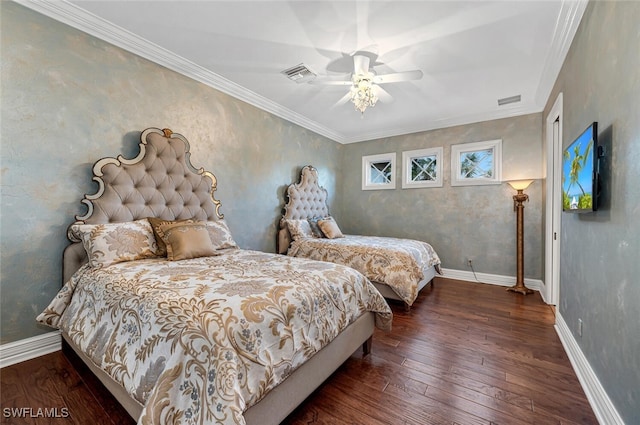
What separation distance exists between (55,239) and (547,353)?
12.9 feet

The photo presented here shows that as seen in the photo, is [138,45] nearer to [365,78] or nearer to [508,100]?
[365,78]

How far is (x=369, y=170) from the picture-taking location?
5.35m

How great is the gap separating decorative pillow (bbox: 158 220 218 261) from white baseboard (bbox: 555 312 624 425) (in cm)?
268

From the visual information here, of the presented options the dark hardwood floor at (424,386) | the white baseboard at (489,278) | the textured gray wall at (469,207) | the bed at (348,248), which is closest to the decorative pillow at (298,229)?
the bed at (348,248)

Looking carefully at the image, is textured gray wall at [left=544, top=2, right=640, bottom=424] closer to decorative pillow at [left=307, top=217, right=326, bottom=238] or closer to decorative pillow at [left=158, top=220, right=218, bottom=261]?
decorative pillow at [left=158, top=220, right=218, bottom=261]

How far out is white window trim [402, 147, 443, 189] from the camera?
177 inches

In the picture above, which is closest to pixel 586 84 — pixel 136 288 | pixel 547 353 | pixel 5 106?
pixel 547 353

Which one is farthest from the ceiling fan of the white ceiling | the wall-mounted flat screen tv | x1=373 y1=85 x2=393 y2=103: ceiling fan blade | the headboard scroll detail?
the headboard scroll detail

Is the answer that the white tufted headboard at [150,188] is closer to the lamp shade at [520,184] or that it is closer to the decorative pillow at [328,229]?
the decorative pillow at [328,229]

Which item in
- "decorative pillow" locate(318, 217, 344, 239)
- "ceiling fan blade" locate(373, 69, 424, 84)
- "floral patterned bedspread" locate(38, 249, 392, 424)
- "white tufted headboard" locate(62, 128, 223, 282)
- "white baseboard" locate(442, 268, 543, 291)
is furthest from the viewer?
"decorative pillow" locate(318, 217, 344, 239)

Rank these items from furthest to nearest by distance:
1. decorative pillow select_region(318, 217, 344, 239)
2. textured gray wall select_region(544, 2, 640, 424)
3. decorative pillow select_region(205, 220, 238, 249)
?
decorative pillow select_region(318, 217, 344, 239)
decorative pillow select_region(205, 220, 238, 249)
textured gray wall select_region(544, 2, 640, 424)

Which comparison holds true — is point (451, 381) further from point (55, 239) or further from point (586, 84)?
point (55, 239)

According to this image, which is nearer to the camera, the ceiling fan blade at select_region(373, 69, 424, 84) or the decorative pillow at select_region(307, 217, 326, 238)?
the ceiling fan blade at select_region(373, 69, 424, 84)

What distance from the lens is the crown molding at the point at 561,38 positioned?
6.20 ft
